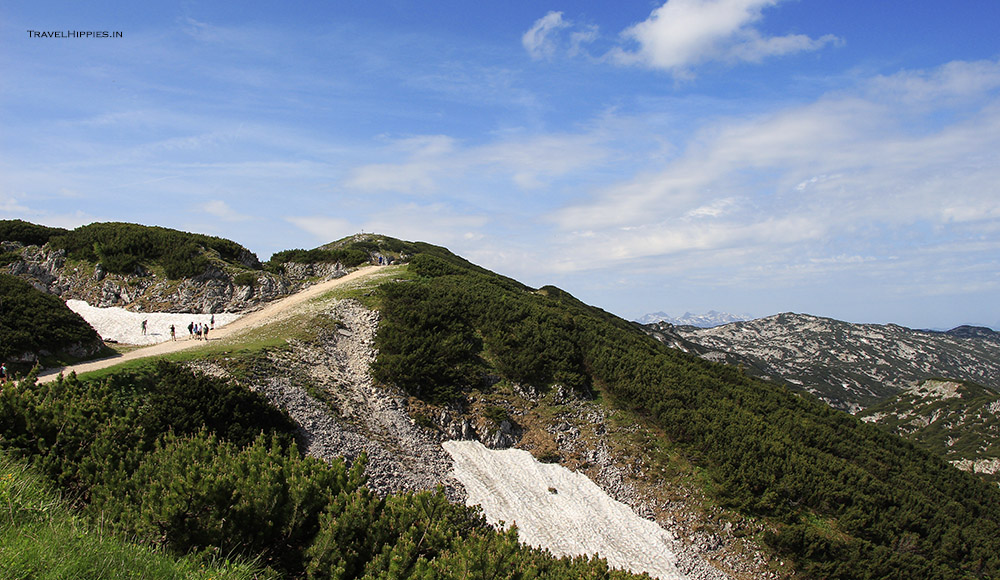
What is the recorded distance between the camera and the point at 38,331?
22.6m

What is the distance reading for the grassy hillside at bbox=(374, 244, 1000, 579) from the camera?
20.4 meters

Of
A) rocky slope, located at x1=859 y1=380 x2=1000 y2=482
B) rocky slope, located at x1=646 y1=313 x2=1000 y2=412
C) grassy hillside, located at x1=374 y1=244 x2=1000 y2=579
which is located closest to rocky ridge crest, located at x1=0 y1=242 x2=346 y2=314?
grassy hillside, located at x1=374 y1=244 x2=1000 y2=579

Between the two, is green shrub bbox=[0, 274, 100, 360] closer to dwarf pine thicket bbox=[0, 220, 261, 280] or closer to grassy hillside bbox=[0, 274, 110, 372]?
grassy hillside bbox=[0, 274, 110, 372]

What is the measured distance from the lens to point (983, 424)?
69562 millimetres

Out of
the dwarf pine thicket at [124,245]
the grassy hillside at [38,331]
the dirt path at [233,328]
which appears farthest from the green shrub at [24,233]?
the dirt path at [233,328]

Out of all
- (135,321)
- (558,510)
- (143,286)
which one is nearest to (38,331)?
(135,321)

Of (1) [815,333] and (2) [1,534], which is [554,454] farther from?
(1) [815,333]

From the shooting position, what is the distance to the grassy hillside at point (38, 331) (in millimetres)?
21422

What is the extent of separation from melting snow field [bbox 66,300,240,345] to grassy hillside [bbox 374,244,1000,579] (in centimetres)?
1356

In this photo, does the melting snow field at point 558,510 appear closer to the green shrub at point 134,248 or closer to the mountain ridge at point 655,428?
the mountain ridge at point 655,428

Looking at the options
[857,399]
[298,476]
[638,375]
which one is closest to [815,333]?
[857,399]

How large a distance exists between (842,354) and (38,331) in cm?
18499

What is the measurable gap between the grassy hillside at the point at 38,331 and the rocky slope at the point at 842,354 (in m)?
96.2

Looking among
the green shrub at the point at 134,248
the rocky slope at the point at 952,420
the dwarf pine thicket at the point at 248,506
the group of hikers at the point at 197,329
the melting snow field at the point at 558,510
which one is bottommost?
the rocky slope at the point at 952,420
